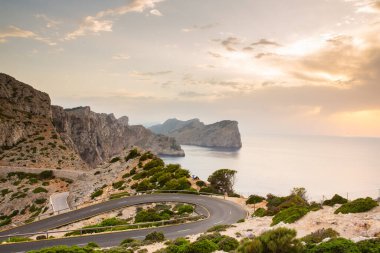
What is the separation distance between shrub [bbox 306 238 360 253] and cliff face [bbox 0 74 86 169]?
85340 millimetres

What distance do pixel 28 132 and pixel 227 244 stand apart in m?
101

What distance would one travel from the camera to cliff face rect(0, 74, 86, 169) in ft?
290

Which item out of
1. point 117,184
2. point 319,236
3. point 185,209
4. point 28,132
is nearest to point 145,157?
point 117,184

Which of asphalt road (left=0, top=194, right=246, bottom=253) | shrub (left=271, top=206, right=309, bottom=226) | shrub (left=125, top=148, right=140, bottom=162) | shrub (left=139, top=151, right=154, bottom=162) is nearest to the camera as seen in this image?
asphalt road (left=0, top=194, right=246, bottom=253)

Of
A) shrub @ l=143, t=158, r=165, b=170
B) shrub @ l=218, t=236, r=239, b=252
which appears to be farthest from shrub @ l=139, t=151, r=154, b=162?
shrub @ l=218, t=236, r=239, b=252

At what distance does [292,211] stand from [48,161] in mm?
79470

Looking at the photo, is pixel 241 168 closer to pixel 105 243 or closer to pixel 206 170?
pixel 206 170

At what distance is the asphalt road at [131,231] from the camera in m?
24.3

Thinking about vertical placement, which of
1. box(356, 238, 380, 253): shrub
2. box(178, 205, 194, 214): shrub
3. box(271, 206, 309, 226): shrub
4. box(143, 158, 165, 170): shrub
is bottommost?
box(178, 205, 194, 214): shrub

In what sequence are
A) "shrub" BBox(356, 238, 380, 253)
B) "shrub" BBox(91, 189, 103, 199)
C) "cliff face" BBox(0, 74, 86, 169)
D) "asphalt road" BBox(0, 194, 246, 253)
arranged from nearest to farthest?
"shrub" BBox(356, 238, 380, 253)
"asphalt road" BBox(0, 194, 246, 253)
"shrub" BBox(91, 189, 103, 199)
"cliff face" BBox(0, 74, 86, 169)

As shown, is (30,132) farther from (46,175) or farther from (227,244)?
(227,244)

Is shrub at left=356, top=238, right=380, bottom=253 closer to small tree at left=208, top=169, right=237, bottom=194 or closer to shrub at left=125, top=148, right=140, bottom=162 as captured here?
small tree at left=208, top=169, right=237, bottom=194

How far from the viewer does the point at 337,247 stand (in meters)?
12.7

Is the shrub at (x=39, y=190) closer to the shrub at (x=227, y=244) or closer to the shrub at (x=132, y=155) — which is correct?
the shrub at (x=132, y=155)
